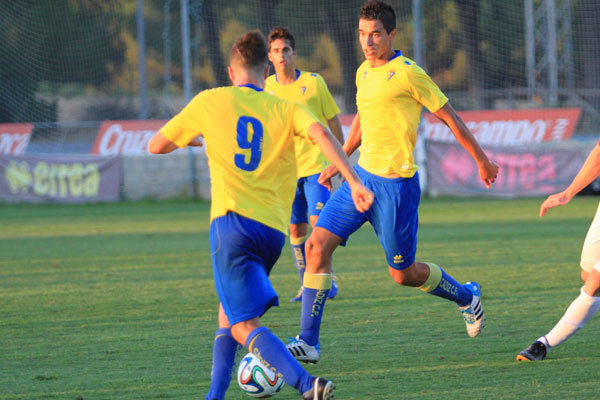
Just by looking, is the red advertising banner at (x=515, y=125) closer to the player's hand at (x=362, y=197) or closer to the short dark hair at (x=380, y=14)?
the short dark hair at (x=380, y=14)

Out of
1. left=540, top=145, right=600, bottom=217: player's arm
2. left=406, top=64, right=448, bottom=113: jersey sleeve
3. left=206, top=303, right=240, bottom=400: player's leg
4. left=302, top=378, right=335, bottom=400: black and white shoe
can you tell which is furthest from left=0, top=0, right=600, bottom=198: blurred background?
left=302, top=378, right=335, bottom=400: black and white shoe

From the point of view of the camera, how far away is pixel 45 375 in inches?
213

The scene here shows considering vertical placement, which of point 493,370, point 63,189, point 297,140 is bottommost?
point 63,189

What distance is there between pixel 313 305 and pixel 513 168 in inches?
636

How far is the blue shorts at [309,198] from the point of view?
8000 millimetres

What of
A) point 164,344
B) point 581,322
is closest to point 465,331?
point 581,322

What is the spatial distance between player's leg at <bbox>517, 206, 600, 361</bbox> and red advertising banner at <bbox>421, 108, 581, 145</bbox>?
15882 millimetres

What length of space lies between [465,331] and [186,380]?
2.28m

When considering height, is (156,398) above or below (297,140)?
below

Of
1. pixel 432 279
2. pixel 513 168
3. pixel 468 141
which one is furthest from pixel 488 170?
pixel 513 168

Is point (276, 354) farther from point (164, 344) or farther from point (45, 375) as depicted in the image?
point (164, 344)

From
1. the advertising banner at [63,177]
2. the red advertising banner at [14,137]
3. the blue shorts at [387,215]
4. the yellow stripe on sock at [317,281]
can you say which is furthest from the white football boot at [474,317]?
the red advertising banner at [14,137]

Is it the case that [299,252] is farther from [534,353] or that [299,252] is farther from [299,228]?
[534,353]

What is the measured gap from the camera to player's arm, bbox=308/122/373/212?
399 centimetres
